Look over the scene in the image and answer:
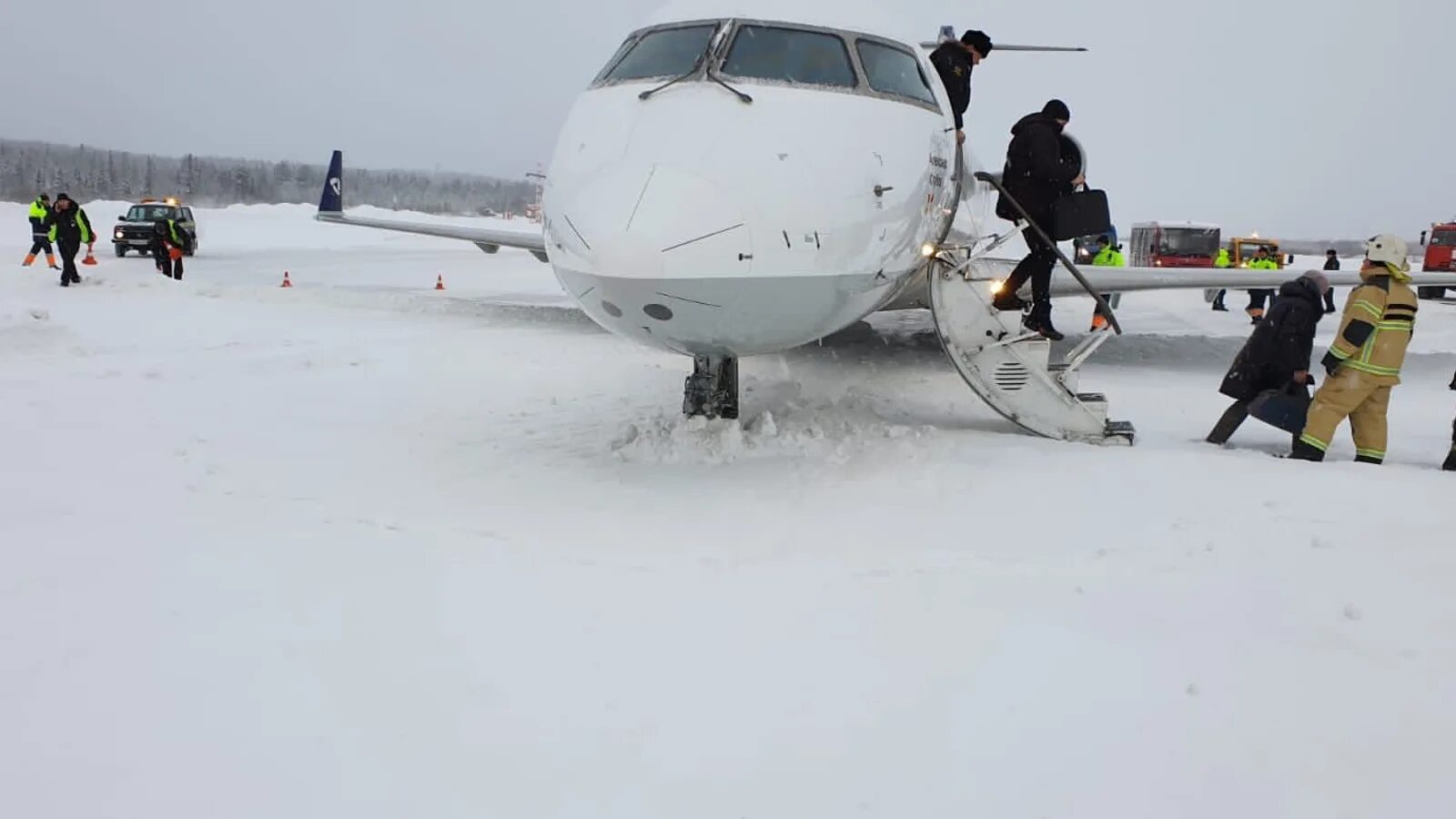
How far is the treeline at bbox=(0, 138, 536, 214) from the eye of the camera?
435 feet

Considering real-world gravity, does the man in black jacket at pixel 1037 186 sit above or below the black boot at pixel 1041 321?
above

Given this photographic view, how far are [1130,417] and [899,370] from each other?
3117 millimetres

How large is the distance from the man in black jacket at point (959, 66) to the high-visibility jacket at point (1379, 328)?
3.26 metres

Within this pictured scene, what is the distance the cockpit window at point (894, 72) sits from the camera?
6070 millimetres

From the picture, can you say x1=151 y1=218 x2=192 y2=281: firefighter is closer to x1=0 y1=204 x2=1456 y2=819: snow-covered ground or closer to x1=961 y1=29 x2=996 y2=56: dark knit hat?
x1=0 y1=204 x2=1456 y2=819: snow-covered ground

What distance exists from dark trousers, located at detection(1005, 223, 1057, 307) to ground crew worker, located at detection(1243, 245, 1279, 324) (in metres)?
12.0

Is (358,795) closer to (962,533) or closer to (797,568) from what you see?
(797,568)

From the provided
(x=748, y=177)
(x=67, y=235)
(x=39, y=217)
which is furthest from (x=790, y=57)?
(x=39, y=217)

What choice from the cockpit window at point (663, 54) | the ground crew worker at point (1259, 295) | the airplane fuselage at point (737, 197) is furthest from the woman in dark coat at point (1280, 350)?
the ground crew worker at point (1259, 295)

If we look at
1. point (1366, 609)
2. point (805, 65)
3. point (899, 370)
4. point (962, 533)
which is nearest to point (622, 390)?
point (899, 370)

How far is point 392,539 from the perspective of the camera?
4.85m

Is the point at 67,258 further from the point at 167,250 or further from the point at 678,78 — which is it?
the point at 678,78

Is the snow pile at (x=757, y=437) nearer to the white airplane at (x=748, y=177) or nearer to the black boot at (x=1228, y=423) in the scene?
the white airplane at (x=748, y=177)

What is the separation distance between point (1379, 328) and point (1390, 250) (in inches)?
21.5
